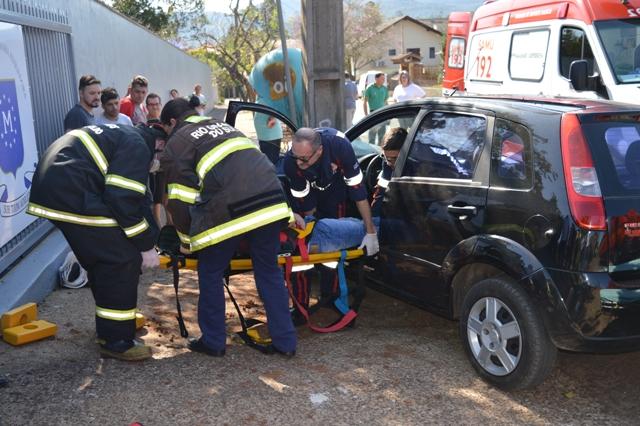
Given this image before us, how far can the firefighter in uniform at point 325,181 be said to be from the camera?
4.62 metres

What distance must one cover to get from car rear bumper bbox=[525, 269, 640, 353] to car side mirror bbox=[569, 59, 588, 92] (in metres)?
4.64

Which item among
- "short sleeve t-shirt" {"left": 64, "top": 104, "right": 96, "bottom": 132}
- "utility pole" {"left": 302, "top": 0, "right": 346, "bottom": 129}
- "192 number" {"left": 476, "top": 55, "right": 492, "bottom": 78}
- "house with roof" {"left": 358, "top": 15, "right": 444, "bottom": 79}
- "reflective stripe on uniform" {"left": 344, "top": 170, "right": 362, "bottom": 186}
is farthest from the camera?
"house with roof" {"left": 358, "top": 15, "right": 444, "bottom": 79}

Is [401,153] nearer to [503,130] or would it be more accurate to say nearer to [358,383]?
[503,130]

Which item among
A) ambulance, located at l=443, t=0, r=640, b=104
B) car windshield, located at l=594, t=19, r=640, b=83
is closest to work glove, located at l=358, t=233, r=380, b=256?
ambulance, located at l=443, t=0, r=640, b=104

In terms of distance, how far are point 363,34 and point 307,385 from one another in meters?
72.9

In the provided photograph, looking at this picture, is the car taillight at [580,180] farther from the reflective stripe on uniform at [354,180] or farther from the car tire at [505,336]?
the reflective stripe on uniform at [354,180]

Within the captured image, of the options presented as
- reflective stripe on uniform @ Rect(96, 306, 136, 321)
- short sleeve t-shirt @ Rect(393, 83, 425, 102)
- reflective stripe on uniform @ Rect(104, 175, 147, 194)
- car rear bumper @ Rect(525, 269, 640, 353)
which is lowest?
reflective stripe on uniform @ Rect(96, 306, 136, 321)

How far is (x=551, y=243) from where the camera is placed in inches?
134

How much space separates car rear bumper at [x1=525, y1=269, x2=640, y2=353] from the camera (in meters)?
3.30

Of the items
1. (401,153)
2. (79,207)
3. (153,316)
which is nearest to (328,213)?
(401,153)

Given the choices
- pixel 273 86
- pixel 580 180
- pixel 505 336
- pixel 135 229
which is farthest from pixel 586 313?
pixel 273 86

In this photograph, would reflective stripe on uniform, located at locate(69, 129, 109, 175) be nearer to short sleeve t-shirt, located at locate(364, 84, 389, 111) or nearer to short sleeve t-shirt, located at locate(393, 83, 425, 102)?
short sleeve t-shirt, located at locate(393, 83, 425, 102)

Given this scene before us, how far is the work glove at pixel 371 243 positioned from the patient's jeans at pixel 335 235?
11 cm

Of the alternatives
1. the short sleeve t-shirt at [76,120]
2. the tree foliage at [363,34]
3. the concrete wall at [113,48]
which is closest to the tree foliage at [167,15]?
the concrete wall at [113,48]
